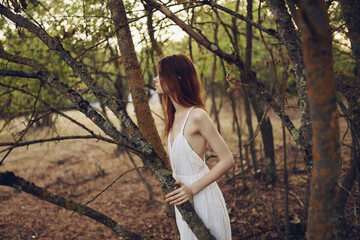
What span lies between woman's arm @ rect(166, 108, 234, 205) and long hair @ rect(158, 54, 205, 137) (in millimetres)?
160

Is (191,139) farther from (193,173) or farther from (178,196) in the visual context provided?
(178,196)

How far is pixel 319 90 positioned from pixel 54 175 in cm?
949

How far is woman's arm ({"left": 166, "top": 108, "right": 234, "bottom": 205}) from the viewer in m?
1.69

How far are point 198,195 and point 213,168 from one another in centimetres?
28

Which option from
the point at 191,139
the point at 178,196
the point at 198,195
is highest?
the point at 191,139

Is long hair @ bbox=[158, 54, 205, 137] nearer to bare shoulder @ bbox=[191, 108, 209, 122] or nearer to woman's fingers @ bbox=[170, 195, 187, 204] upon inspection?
bare shoulder @ bbox=[191, 108, 209, 122]

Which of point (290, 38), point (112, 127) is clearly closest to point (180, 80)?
point (112, 127)

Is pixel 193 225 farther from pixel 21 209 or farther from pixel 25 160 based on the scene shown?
pixel 25 160

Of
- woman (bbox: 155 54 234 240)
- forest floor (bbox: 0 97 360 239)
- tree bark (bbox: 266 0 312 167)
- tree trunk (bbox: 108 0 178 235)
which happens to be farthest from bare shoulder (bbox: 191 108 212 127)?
forest floor (bbox: 0 97 360 239)

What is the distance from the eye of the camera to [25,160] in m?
10.6

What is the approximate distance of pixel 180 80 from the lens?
203 cm

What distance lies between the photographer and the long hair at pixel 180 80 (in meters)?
2.01

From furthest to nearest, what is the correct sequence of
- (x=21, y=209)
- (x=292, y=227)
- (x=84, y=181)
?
(x=84, y=181)
(x=21, y=209)
(x=292, y=227)

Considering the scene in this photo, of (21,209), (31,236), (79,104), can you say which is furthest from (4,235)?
(79,104)
